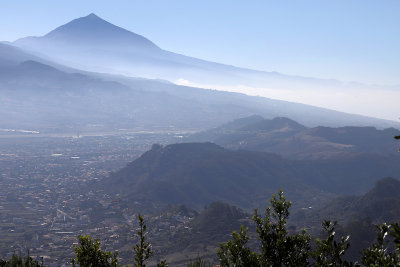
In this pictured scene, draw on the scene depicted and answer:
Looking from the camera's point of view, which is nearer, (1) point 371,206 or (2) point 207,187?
(1) point 371,206

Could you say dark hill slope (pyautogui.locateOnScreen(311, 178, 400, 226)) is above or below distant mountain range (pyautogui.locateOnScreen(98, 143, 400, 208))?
above

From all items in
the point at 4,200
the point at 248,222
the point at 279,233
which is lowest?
the point at 4,200

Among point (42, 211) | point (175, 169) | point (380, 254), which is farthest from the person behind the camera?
point (175, 169)

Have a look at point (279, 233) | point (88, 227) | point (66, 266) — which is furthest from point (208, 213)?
point (279, 233)

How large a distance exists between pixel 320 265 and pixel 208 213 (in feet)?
354

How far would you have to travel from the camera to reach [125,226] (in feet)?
399

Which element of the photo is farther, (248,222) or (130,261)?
(248,222)

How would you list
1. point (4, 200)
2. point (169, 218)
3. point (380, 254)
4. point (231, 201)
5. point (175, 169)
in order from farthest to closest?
point (175, 169) < point (231, 201) < point (4, 200) < point (169, 218) < point (380, 254)

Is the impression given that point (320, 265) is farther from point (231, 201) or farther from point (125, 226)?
point (231, 201)

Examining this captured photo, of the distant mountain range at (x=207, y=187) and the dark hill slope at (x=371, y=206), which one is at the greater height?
the dark hill slope at (x=371, y=206)

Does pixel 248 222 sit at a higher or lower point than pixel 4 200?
higher

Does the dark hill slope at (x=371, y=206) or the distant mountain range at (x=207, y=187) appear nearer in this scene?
the dark hill slope at (x=371, y=206)

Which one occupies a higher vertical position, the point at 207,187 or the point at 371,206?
the point at 371,206

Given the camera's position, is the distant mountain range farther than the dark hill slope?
Yes
